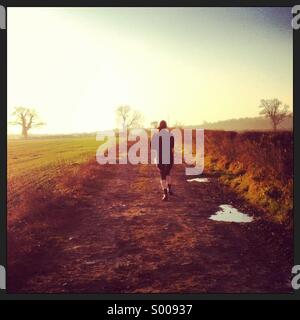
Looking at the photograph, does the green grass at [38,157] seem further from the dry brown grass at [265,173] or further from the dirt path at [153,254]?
the dirt path at [153,254]

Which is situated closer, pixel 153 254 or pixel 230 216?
pixel 153 254

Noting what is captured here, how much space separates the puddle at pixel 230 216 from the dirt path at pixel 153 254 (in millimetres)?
230

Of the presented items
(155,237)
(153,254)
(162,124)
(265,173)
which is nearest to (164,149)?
(162,124)

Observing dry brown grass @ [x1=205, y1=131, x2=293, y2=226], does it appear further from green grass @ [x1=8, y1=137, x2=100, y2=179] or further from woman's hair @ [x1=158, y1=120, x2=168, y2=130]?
green grass @ [x1=8, y1=137, x2=100, y2=179]

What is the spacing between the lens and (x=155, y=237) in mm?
8766

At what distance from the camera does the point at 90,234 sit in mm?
9188

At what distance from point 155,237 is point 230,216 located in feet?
9.85

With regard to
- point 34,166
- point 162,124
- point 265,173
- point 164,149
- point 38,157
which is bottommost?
point 34,166

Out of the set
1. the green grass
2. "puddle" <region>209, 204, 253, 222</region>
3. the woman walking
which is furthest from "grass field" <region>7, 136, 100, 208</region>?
"puddle" <region>209, 204, 253, 222</region>

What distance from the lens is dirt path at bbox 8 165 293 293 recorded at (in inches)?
243

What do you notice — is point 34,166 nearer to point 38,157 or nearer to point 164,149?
point 38,157

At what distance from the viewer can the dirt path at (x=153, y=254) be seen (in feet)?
20.3
